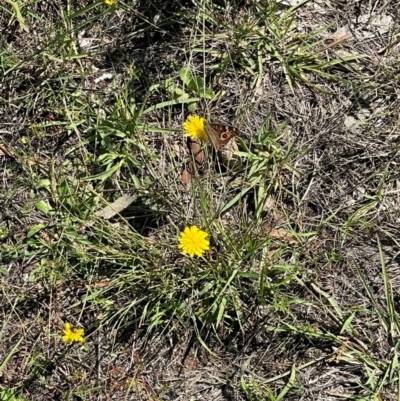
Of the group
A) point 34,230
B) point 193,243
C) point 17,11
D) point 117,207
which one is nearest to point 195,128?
point 193,243

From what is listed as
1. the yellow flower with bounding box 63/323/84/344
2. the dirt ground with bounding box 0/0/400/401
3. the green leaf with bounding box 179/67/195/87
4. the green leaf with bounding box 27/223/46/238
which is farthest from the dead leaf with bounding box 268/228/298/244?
the green leaf with bounding box 27/223/46/238

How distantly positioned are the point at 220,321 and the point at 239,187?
1.93 ft

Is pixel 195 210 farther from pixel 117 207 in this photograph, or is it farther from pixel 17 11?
pixel 17 11

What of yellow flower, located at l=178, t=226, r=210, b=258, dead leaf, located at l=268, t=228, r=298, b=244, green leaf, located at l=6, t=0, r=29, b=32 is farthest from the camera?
green leaf, located at l=6, t=0, r=29, b=32

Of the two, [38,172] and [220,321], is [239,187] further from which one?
[38,172]

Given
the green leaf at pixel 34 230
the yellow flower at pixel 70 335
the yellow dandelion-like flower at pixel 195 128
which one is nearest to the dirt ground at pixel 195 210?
the green leaf at pixel 34 230

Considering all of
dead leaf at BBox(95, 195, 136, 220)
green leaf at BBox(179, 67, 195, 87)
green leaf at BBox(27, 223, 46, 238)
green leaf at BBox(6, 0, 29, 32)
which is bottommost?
green leaf at BBox(27, 223, 46, 238)

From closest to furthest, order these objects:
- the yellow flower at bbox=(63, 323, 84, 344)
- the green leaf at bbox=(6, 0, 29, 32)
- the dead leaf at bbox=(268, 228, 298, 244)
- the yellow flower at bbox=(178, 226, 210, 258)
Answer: the yellow flower at bbox=(178, 226, 210, 258)
the yellow flower at bbox=(63, 323, 84, 344)
the dead leaf at bbox=(268, 228, 298, 244)
the green leaf at bbox=(6, 0, 29, 32)

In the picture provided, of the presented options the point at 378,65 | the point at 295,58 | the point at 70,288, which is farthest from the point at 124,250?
the point at 378,65

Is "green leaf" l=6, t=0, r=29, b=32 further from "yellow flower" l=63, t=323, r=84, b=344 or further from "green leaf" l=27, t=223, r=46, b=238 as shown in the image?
"yellow flower" l=63, t=323, r=84, b=344

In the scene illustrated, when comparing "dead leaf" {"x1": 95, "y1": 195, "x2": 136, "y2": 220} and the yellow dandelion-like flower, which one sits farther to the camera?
"dead leaf" {"x1": 95, "y1": 195, "x2": 136, "y2": 220}

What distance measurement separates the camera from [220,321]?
2.72 metres

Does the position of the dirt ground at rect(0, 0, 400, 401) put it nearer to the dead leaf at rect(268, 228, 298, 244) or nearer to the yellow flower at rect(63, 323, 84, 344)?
the dead leaf at rect(268, 228, 298, 244)

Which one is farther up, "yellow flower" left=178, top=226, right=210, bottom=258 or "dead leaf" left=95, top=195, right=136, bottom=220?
"yellow flower" left=178, top=226, right=210, bottom=258
